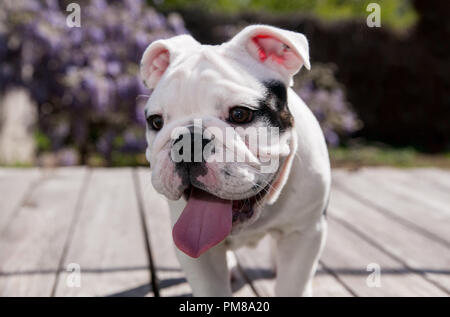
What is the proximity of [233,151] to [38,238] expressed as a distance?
1787 millimetres

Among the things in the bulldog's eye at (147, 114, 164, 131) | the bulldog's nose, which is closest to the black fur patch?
the bulldog's nose

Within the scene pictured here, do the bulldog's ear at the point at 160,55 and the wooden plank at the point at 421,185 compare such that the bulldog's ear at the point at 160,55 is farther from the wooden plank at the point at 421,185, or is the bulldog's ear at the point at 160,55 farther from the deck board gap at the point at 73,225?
the wooden plank at the point at 421,185

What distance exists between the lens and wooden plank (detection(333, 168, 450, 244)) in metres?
3.36

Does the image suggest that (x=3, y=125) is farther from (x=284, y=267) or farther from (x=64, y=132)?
(x=284, y=267)

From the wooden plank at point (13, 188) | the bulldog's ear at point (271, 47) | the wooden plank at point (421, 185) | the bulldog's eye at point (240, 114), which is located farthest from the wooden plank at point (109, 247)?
the wooden plank at point (421, 185)

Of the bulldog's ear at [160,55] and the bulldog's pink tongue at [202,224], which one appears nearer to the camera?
the bulldog's pink tongue at [202,224]

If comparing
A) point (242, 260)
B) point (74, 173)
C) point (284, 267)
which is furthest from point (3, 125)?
point (284, 267)

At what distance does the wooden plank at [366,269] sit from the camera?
243 centimetres

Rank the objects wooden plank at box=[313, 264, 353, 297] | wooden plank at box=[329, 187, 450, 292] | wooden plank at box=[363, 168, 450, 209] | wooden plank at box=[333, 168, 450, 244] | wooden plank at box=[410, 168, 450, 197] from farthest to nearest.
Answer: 1. wooden plank at box=[410, 168, 450, 197]
2. wooden plank at box=[363, 168, 450, 209]
3. wooden plank at box=[333, 168, 450, 244]
4. wooden plank at box=[329, 187, 450, 292]
5. wooden plank at box=[313, 264, 353, 297]

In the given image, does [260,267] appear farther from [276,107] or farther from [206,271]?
[276,107]

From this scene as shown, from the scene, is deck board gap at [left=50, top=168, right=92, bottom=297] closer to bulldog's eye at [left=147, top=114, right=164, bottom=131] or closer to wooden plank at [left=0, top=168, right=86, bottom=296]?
wooden plank at [left=0, top=168, right=86, bottom=296]

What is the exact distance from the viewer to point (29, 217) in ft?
11.4

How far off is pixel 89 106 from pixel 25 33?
0.93 m

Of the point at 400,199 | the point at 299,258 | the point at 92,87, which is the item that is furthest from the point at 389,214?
the point at 92,87
